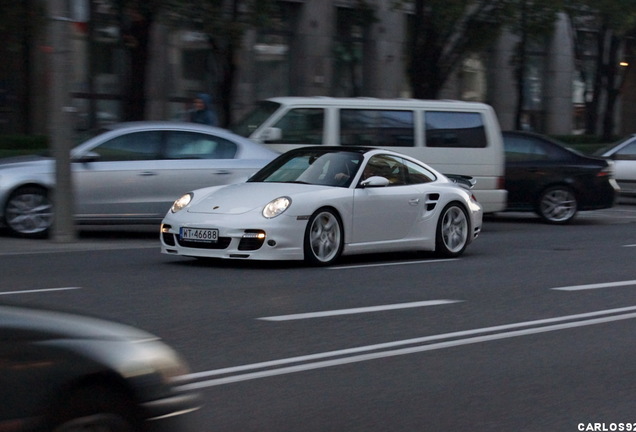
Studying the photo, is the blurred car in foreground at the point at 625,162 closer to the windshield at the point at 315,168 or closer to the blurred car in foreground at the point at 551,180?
the blurred car in foreground at the point at 551,180

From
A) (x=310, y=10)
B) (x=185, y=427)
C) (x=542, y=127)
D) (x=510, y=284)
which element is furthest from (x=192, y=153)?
(x=542, y=127)

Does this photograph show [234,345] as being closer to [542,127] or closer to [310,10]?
[310,10]

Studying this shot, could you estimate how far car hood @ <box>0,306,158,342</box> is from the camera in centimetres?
385

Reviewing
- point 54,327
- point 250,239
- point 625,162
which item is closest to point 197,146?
point 250,239

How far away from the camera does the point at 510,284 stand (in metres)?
10.9

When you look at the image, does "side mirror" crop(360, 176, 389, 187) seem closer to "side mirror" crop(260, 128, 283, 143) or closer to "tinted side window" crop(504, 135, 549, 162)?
"side mirror" crop(260, 128, 283, 143)

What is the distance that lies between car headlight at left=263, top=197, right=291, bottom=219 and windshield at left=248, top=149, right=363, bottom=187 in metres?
0.75

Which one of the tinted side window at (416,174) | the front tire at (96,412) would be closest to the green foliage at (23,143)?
the tinted side window at (416,174)

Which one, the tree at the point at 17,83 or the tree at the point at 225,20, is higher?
the tree at the point at 225,20

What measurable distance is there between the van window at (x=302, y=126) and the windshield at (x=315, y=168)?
3.61 m

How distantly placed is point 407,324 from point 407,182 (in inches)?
190

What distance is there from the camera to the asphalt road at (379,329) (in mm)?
5762

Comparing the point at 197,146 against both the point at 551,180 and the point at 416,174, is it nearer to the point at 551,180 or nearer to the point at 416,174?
the point at 416,174

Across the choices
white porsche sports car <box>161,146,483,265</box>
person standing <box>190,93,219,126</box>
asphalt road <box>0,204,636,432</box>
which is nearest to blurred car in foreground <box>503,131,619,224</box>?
person standing <box>190,93,219,126</box>
